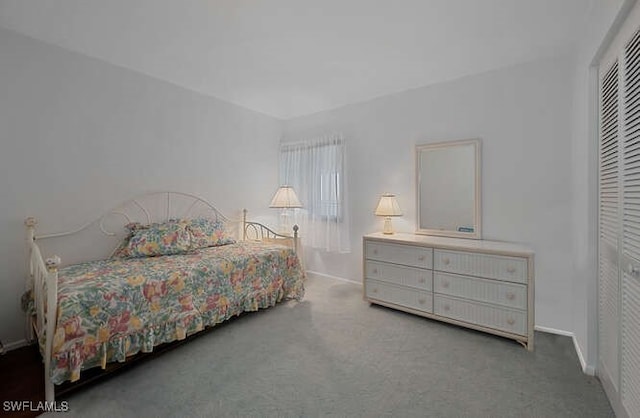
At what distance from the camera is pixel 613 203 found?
5.11 ft

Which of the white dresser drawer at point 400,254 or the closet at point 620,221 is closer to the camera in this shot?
the closet at point 620,221

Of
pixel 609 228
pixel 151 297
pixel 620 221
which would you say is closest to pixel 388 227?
pixel 609 228

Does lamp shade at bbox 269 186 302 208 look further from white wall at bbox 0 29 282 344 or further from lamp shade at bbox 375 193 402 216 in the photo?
lamp shade at bbox 375 193 402 216

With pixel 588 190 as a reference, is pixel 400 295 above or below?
below

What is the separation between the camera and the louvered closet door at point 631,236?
1.26 metres

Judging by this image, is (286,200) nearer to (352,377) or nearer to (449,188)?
(449,188)

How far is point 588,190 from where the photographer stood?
1845 mm

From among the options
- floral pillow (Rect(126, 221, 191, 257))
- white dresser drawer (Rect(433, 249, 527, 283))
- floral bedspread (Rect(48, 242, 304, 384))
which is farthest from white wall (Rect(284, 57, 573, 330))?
floral pillow (Rect(126, 221, 191, 257))

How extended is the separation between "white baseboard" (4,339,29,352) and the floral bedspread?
2.07 feet

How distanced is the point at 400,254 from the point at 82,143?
3.05 m

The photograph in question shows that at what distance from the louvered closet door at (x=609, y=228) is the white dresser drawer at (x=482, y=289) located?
1.56 feet

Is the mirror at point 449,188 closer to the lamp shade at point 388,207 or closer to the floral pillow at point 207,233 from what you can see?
the lamp shade at point 388,207

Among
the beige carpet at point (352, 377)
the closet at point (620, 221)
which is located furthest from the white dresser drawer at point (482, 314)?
the closet at point (620, 221)

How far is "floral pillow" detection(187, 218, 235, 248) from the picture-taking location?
2988 millimetres
